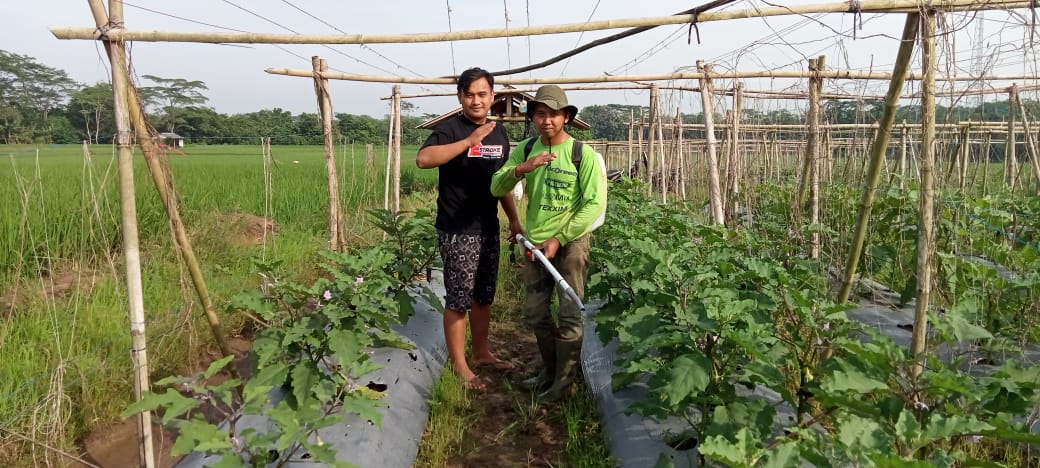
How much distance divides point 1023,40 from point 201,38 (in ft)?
10.9

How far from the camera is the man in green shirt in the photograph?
126 inches

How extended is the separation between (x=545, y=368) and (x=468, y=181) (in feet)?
4.24

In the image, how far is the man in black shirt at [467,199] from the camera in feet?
11.0

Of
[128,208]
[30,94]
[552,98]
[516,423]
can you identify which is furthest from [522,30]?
[30,94]

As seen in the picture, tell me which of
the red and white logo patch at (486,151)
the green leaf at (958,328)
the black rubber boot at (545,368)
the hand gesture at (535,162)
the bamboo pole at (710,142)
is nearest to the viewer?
the green leaf at (958,328)

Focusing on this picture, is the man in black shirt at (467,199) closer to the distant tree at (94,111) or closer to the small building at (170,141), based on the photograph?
the small building at (170,141)

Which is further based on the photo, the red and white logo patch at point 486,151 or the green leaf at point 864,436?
the red and white logo patch at point 486,151

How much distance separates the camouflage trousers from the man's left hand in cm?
11

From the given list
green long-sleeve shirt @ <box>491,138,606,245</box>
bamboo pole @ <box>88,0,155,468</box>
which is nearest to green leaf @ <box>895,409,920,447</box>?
green long-sleeve shirt @ <box>491,138,606,245</box>

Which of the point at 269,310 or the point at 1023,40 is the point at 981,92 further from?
the point at 269,310

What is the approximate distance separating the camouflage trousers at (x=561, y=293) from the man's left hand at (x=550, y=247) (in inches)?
4.5

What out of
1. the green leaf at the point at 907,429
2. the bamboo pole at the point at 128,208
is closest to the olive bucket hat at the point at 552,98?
A: the bamboo pole at the point at 128,208

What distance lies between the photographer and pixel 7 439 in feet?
9.15

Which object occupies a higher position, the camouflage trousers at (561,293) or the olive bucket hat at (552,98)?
the olive bucket hat at (552,98)
